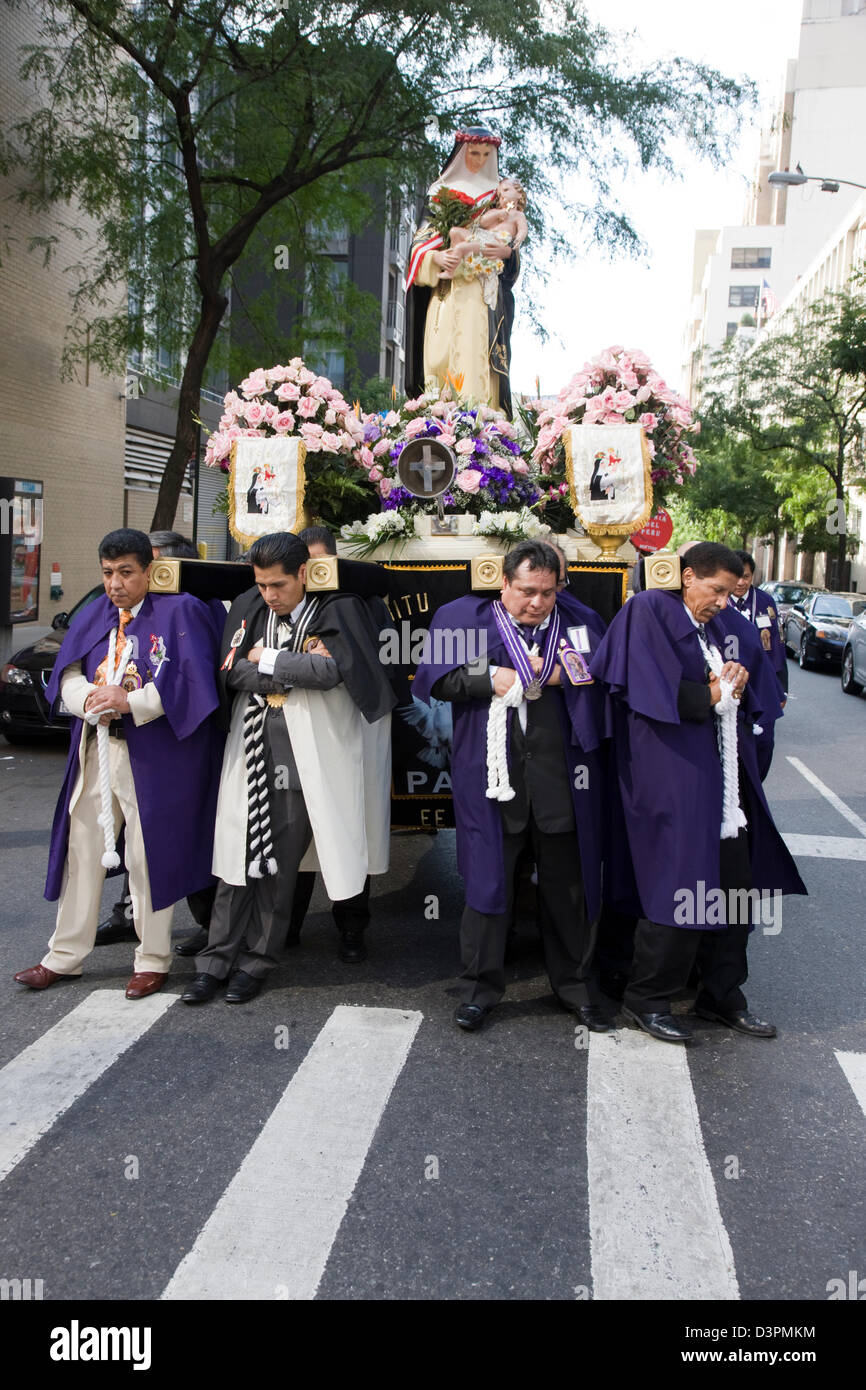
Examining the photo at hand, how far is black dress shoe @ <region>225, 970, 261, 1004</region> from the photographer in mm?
4996

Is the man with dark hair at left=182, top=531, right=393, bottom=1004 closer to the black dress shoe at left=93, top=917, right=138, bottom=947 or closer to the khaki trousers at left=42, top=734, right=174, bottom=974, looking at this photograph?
the khaki trousers at left=42, top=734, right=174, bottom=974

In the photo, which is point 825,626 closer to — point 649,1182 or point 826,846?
point 826,846

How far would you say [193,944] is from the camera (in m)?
5.70

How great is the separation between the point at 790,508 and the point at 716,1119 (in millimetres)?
33807

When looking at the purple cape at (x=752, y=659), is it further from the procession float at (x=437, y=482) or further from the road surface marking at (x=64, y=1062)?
the road surface marking at (x=64, y=1062)

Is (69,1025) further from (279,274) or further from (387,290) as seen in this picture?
(387,290)

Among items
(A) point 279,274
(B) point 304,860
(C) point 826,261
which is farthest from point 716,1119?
(C) point 826,261

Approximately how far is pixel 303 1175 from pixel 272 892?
166cm

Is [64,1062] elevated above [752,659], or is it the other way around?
[752,659]

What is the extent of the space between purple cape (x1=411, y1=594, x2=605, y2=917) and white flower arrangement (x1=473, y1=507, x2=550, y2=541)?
4.58 feet

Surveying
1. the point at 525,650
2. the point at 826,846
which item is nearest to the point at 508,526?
the point at 525,650

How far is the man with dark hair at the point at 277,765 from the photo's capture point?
198 inches

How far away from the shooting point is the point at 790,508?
35.7 meters

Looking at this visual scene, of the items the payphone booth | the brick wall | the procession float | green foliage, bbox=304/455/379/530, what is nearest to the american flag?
the brick wall
